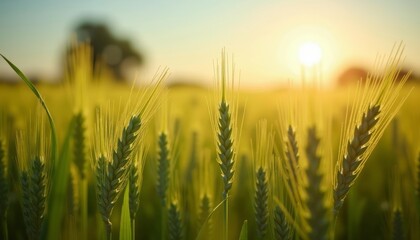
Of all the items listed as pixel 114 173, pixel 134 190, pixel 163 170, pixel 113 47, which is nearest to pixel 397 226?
pixel 163 170

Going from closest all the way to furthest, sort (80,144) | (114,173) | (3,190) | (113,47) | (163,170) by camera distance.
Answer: (114,173)
(3,190)
(163,170)
(80,144)
(113,47)

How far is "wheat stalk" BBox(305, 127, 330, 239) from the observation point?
0.88 meters

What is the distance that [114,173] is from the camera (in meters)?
1.31

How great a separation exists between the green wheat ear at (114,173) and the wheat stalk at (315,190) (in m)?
0.66

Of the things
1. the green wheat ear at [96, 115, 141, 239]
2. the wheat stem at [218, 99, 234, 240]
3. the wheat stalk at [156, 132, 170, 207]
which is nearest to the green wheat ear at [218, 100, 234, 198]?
the wheat stem at [218, 99, 234, 240]

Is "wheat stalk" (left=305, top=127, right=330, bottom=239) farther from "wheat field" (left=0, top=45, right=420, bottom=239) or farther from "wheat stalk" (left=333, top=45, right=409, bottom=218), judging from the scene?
"wheat stalk" (left=333, top=45, right=409, bottom=218)

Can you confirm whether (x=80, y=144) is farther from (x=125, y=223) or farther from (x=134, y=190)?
(x=125, y=223)

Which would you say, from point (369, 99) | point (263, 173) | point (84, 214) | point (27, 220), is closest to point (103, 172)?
point (27, 220)

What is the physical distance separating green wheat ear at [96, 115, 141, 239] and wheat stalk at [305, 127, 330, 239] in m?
0.66

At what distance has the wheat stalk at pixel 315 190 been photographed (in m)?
0.88

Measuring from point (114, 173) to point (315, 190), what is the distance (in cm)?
70

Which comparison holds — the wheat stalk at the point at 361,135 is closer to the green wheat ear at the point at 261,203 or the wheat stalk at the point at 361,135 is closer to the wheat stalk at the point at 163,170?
the green wheat ear at the point at 261,203

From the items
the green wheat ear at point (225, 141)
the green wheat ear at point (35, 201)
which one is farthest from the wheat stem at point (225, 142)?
the green wheat ear at point (35, 201)

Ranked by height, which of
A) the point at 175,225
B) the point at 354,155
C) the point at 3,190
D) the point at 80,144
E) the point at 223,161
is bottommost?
the point at 175,225
